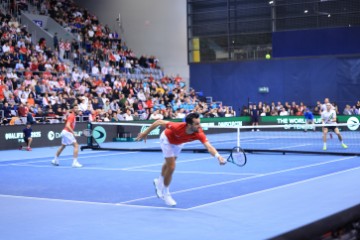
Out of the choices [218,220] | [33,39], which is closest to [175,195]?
[218,220]

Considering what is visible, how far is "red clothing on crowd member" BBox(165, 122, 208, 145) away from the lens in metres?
11.1

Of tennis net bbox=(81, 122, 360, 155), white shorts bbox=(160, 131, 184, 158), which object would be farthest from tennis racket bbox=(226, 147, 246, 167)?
tennis net bbox=(81, 122, 360, 155)

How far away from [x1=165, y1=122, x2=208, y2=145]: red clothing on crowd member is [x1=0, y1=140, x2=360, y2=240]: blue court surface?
1.20 meters

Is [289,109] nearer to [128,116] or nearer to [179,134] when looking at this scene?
[128,116]

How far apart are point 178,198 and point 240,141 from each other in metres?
19.0

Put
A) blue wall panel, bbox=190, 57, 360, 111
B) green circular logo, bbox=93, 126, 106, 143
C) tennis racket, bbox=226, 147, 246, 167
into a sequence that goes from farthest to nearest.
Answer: blue wall panel, bbox=190, 57, 360, 111, green circular logo, bbox=93, 126, 106, 143, tennis racket, bbox=226, 147, 246, 167

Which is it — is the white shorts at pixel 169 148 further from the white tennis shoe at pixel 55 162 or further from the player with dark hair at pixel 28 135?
the player with dark hair at pixel 28 135

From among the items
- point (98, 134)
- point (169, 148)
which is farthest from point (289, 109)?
point (169, 148)

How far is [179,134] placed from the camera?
36.5ft

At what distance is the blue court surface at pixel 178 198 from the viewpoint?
30.6 ft

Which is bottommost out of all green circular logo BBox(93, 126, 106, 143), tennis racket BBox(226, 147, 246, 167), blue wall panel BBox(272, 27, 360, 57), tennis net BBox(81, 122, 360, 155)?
tennis net BBox(81, 122, 360, 155)

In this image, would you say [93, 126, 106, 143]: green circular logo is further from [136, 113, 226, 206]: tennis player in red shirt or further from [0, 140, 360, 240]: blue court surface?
[136, 113, 226, 206]: tennis player in red shirt

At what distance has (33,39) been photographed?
4097 centimetres

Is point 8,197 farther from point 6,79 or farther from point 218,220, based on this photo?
point 6,79
